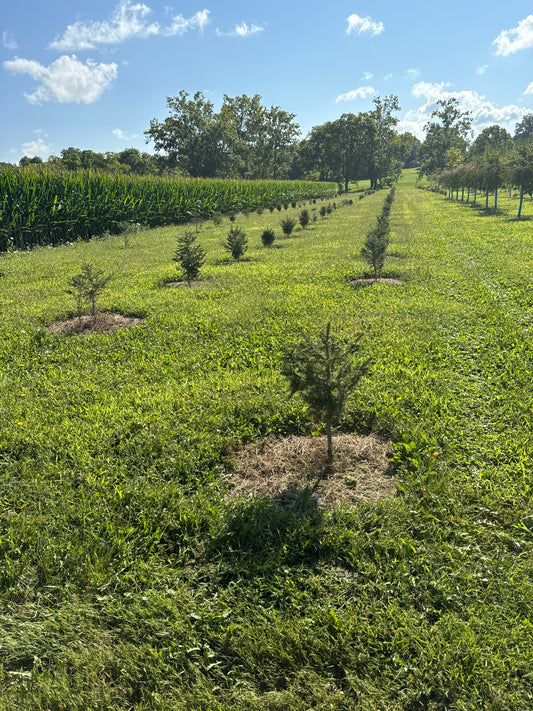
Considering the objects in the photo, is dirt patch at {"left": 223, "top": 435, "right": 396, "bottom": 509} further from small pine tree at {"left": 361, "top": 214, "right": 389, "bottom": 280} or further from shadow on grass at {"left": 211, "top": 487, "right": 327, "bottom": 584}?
small pine tree at {"left": 361, "top": 214, "right": 389, "bottom": 280}

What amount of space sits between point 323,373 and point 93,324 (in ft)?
20.2

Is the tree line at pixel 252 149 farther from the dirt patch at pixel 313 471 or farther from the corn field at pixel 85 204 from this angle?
the dirt patch at pixel 313 471

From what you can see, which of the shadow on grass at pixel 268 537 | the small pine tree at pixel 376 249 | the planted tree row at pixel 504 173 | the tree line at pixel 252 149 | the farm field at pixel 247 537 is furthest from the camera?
the tree line at pixel 252 149

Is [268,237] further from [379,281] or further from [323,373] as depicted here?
[323,373]

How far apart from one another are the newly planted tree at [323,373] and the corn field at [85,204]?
18772 millimetres

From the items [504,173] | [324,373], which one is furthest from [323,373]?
[504,173]

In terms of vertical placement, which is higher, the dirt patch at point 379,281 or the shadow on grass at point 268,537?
the dirt patch at point 379,281

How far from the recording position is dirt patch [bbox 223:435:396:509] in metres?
3.78

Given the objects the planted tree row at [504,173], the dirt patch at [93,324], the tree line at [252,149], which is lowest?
the dirt patch at [93,324]

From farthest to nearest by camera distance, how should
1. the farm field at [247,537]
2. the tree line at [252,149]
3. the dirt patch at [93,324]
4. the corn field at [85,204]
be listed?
the tree line at [252,149] → the corn field at [85,204] → the dirt patch at [93,324] → the farm field at [247,537]

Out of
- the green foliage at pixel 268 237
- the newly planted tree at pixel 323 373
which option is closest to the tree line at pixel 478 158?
the green foliage at pixel 268 237

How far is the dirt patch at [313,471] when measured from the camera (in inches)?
149

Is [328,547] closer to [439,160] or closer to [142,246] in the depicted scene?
[142,246]

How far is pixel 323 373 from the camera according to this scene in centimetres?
372
